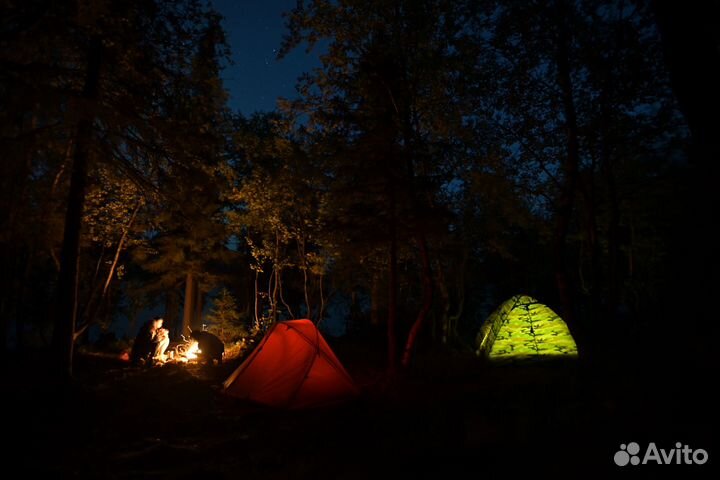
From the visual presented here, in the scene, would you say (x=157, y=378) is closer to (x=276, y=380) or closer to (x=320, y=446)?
(x=276, y=380)

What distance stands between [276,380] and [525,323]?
760 centimetres

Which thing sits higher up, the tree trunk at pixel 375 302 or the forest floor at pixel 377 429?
the tree trunk at pixel 375 302

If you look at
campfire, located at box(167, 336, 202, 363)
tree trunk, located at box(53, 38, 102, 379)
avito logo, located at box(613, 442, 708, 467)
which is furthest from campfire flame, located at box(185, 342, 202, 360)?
avito logo, located at box(613, 442, 708, 467)

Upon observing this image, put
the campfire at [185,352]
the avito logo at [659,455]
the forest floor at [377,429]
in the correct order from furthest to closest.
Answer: the campfire at [185,352] → the forest floor at [377,429] → the avito logo at [659,455]

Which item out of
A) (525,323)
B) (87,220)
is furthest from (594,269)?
(87,220)

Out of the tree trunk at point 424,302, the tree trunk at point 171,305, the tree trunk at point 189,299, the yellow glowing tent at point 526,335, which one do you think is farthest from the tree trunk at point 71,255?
the tree trunk at point 171,305

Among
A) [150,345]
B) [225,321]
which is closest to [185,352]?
[150,345]

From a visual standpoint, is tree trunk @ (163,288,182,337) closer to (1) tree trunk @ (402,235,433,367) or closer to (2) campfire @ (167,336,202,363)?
(2) campfire @ (167,336,202,363)

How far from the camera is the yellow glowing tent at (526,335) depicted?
11914mm

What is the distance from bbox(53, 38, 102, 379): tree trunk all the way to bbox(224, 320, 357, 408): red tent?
3.43 meters

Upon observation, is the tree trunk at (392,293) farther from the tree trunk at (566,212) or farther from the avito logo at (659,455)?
the avito logo at (659,455)

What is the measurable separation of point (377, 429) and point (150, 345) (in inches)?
395

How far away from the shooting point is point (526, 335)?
40.4 feet

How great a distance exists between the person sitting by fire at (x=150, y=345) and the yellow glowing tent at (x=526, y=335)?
1054 centimetres
